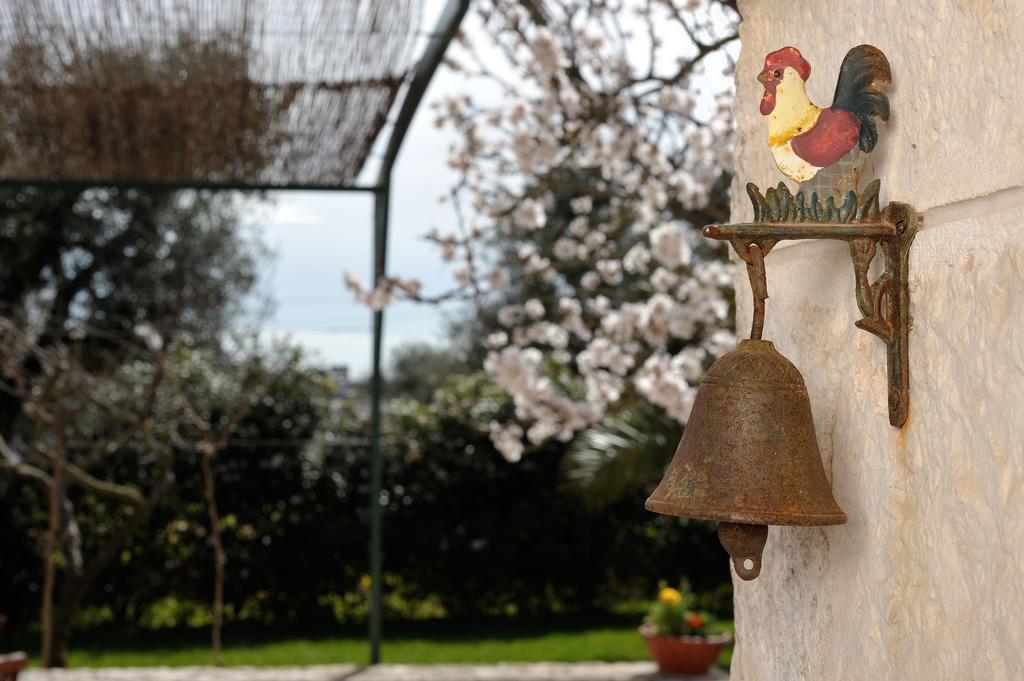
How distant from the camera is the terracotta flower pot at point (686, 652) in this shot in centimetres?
484

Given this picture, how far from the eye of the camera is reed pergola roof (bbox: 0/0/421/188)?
3674 millimetres

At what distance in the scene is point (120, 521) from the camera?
6.66 m

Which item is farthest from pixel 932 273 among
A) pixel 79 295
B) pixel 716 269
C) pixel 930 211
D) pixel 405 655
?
pixel 79 295

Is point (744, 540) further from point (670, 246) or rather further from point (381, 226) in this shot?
point (381, 226)

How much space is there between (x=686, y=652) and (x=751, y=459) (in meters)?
4.01

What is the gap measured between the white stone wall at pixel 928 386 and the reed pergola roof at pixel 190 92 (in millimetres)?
2755

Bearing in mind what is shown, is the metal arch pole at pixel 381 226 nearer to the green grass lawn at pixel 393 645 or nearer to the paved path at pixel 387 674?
Answer: the paved path at pixel 387 674

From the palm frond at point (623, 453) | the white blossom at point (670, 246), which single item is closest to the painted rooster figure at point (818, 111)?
the white blossom at point (670, 246)

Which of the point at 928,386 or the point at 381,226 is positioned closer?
the point at 928,386

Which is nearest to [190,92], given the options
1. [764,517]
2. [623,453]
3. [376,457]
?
[376,457]

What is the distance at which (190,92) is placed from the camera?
4.00m

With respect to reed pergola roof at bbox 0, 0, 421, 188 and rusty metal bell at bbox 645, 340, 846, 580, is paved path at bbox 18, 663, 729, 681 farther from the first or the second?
rusty metal bell at bbox 645, 340, 846, 580

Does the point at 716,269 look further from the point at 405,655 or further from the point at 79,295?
the point at 79,295

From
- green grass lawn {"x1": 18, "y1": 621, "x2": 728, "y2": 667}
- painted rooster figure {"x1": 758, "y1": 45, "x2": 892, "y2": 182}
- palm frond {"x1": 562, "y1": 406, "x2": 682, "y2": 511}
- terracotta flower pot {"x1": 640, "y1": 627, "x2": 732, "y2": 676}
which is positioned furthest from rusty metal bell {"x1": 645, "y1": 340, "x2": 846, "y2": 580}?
green grass lawn {"x1": 18, "y1": 621, "x2": 728, "y2": 667}
